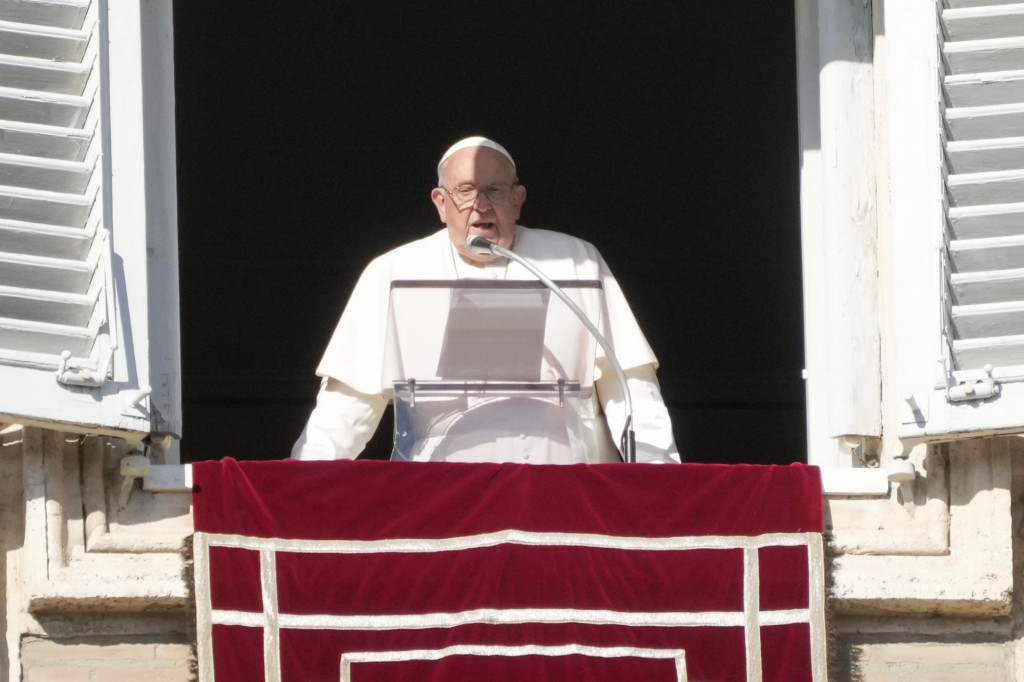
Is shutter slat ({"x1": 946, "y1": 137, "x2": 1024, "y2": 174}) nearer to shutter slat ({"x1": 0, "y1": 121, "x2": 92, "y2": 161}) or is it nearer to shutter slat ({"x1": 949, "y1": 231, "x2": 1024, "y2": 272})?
shutter slat ({"x1": 949, "y1": 231, "x2": 1024, "y2": 272})

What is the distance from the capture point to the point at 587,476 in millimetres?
4973

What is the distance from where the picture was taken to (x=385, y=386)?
5.28m

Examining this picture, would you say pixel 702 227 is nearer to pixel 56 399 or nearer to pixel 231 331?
pixel 231 331

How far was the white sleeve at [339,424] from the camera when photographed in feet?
18.2

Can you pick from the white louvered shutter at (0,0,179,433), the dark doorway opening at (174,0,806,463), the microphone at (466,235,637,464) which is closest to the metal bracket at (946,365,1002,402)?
the microphone at (466,235,637,464)

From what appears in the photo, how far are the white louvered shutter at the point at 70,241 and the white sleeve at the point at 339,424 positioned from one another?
0.43 m

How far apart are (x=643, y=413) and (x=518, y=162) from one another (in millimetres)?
3909

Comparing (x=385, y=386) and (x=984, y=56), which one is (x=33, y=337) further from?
(x=984, y=56)

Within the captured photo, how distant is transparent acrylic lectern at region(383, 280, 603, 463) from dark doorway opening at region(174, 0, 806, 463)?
3121 millimetres

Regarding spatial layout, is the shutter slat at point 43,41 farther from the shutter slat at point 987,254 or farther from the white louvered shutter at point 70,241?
the shutter slat at point 987,254

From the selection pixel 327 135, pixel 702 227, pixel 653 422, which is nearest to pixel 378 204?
pixel 327 135

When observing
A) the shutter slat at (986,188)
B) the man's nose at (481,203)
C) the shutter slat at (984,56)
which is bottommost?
the shutter slat at (986,188)

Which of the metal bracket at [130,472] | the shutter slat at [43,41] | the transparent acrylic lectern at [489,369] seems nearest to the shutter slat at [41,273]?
the metal bracket at [130,472]

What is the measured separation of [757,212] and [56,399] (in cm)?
526
